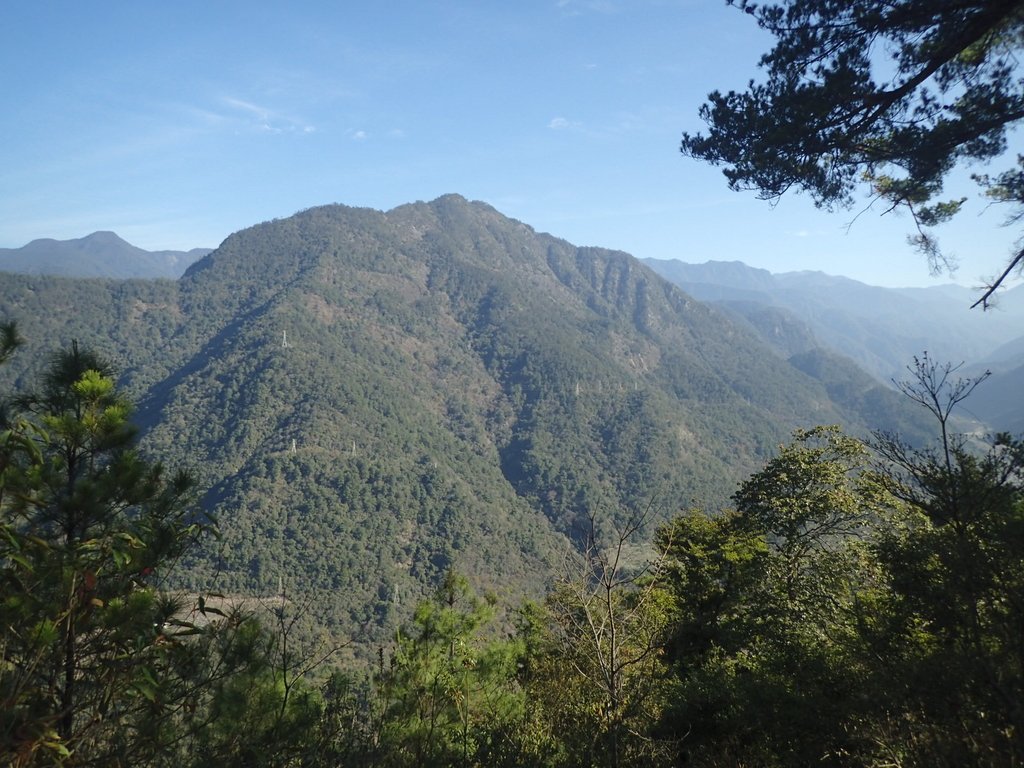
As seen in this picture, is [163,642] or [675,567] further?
[675,567]

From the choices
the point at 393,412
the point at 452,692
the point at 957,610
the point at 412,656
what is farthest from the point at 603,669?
the point at 393,412

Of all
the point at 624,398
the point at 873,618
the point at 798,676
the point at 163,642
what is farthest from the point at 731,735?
the point at 624,398

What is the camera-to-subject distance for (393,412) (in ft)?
411

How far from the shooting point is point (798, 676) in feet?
17.5

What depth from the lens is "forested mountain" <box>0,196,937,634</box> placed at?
8469cm

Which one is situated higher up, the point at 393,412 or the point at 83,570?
the point at 83,570

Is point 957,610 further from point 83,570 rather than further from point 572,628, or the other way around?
point 83,570

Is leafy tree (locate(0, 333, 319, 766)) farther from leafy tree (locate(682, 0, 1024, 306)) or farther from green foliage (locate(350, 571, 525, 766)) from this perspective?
leafy tree (locate(682, 0, 1024, 306))

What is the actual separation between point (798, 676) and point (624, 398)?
493ft

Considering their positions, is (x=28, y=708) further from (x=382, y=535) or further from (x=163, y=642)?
(x=382, y=535)

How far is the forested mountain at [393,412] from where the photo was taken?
84688mm

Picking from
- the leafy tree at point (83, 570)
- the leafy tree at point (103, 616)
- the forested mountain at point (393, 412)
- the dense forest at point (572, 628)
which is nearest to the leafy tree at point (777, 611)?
the dense forest at point (572, 628)

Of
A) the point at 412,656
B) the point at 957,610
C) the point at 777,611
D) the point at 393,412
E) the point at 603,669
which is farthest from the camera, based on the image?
the point at 393,412

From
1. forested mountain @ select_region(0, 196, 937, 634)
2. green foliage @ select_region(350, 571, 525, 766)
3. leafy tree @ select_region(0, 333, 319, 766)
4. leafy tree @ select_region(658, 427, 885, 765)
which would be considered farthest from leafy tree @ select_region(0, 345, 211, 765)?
forested mountain @ select_region(0, 196, 937, 634)
